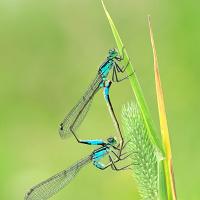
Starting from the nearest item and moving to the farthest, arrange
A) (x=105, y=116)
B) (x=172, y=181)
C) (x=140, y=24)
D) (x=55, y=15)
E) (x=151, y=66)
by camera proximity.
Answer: (x=172, y=181)
(x=105, y=116)
(x=151, y=66)
(x=140, y=24)
(x=55, y=15)

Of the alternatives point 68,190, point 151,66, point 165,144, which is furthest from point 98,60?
point 165,144

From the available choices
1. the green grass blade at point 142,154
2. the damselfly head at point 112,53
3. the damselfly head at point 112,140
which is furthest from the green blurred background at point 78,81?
the green grass blade at point 142,154

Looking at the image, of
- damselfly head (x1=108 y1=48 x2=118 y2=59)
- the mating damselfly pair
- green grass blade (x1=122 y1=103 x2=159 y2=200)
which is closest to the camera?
green grass blade (x1=122 y1=103 x2=159 y2=200)

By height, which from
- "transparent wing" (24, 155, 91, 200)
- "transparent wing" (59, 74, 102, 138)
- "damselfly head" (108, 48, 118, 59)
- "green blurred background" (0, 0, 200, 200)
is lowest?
"transparent wing" (24, 155, 91, 200)

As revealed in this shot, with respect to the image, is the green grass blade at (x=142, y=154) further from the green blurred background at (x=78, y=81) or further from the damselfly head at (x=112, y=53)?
the green blurred background at (x=78, y=81)

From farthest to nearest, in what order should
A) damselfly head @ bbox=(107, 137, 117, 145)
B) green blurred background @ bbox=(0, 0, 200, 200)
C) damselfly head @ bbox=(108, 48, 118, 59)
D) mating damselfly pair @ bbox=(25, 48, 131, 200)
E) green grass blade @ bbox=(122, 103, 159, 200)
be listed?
green blurred background @ bbox=(0, 0, 200, 200) → damselfly head @ bbox=(108, 48, 118, 59) → mating damselfly pair @ bbox=(25, 48, 131, 200) → damselfly head @ bbox=(107, 137, 117, 145) → green grass blade @ bbox=(122, 103, 159, 200)

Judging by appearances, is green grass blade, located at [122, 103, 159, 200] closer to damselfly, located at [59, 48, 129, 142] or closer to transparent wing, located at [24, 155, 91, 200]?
damselfly, located at [59, 48, 129, 142]

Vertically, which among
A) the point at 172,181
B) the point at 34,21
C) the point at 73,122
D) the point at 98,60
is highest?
the point at 34,21

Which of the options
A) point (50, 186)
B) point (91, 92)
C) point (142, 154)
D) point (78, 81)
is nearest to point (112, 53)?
point (91, 92)

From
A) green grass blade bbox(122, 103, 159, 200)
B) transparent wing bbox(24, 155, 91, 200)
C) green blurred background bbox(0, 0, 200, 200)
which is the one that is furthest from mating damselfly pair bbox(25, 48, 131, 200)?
green blurred background bbox(0, 0, 200, 200)

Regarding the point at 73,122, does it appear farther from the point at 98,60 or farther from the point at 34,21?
the point at 34,21
